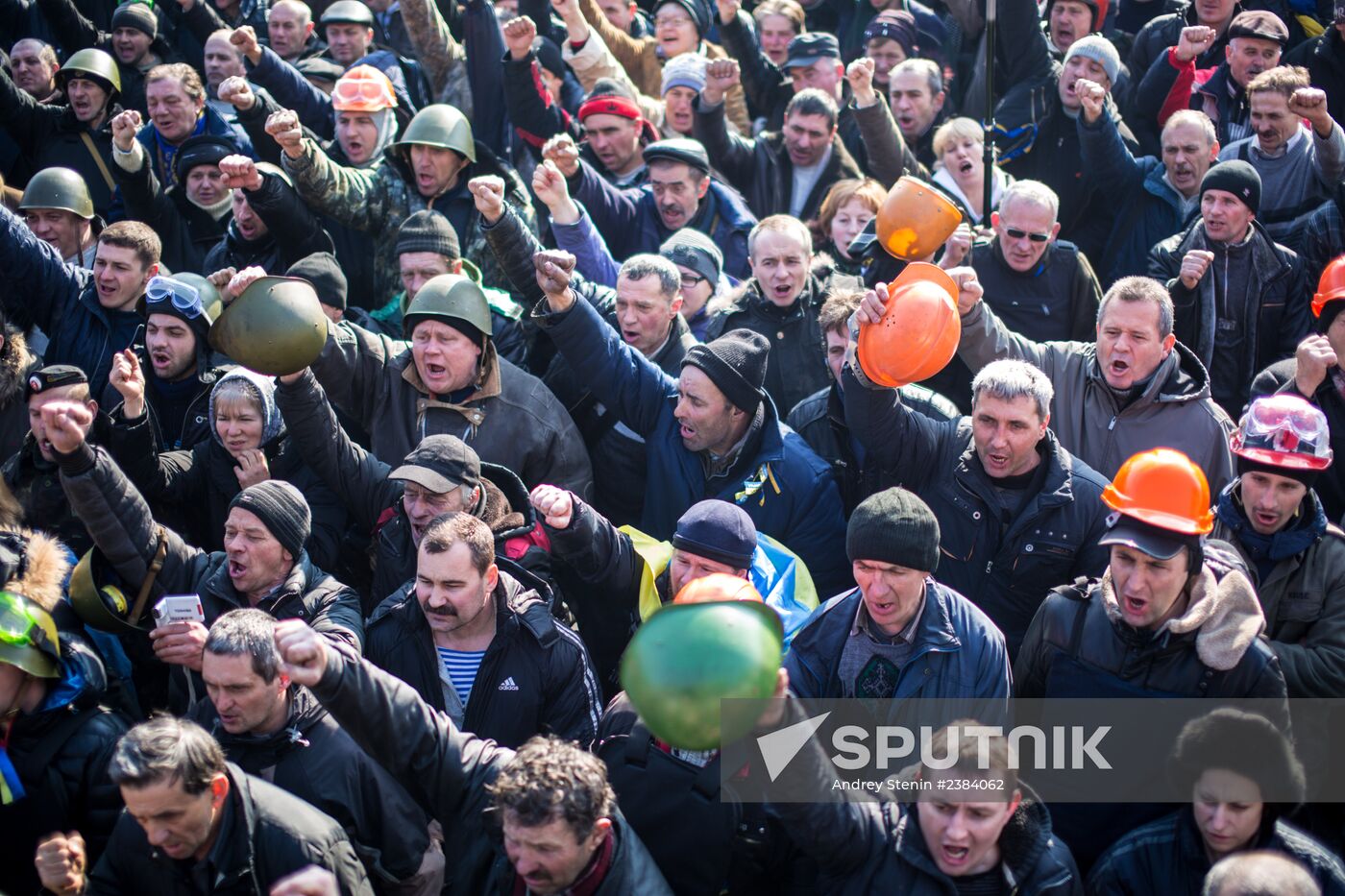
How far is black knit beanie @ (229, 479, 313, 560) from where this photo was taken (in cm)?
509

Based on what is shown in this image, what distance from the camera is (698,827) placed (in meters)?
4.29

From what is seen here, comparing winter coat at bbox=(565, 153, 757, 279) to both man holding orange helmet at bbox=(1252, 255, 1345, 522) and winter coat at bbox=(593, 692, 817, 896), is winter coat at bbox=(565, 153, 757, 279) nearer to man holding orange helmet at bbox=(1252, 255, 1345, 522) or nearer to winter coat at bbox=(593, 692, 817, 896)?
man holding orange helmet at bbox=(1252, 255, 1345, 522)

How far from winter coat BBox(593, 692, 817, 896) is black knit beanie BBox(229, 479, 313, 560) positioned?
5.25 ft

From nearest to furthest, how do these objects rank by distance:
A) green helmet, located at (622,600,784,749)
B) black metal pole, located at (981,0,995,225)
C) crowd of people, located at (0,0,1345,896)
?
green helmet, located at (622,600,784,749) → crowd of people, located at (0,0,1345,896) → black metal pole, located at (981,0,995,225)

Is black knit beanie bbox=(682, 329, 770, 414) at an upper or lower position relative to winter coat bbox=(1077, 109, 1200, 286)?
upper

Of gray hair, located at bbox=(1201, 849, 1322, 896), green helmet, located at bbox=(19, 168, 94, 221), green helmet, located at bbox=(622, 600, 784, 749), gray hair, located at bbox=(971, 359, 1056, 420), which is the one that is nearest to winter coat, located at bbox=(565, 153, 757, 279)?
green helmet, located at bbox=(19, 168, 94, 221)

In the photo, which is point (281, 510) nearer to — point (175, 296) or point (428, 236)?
point (175, 296)

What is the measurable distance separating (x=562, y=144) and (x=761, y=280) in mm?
1330

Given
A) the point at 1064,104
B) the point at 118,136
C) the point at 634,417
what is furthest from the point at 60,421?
the point at 1064,104

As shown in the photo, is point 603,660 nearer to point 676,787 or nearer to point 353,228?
point 676,787

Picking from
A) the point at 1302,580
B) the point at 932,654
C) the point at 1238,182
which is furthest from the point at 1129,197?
the point at 932,654

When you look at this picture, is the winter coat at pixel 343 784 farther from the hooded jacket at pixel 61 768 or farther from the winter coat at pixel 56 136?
the winter coat at pixel 56 136

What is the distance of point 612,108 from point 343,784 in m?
5.34

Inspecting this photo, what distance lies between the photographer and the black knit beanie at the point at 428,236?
22.6 ft
